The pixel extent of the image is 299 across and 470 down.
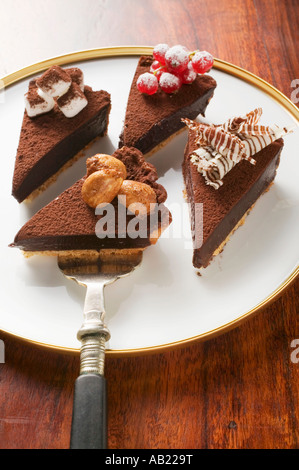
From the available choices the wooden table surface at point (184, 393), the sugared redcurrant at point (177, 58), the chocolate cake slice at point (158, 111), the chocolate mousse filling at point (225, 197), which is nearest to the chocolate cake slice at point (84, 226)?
the chocolate mousse filling at point (225, 197)

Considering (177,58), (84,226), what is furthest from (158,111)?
(84,226)

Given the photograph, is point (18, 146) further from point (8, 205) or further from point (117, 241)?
point (117, 241)

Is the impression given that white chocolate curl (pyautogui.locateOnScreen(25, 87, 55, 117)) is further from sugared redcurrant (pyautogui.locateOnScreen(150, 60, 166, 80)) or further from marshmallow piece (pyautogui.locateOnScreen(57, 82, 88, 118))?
sugared redcurrant (pyautogui.locateOnScreen(150, 60, 166, 80))

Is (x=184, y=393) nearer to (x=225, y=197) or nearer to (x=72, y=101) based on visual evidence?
(x=225, y=197)

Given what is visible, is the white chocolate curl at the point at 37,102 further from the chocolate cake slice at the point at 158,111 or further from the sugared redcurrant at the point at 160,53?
the sugared redcurrant at the point at 160,53
